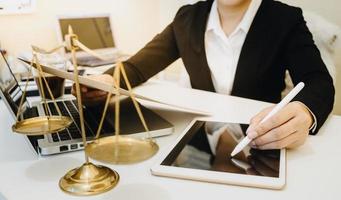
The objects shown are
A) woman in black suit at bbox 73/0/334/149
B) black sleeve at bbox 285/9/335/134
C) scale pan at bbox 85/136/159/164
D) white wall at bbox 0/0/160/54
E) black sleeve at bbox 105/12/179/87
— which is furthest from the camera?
white wall at bbox 0/0/160/54

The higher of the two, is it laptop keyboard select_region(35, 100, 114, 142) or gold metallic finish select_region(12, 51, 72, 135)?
gold metallic finish select_region(12, 51, 72, 135)

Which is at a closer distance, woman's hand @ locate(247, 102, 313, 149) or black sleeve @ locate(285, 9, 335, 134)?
woman's hand @ locate(247, 102, 313, 149)

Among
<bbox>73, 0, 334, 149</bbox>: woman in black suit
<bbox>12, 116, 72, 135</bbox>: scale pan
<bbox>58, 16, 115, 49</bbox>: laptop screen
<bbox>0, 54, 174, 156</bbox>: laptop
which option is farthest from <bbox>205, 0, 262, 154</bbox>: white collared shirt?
<bbox>58, 16, 115, 49</bbox>: laptop screen

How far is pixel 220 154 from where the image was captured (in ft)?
2.19

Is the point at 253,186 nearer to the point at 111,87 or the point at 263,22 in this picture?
the point at 111,87

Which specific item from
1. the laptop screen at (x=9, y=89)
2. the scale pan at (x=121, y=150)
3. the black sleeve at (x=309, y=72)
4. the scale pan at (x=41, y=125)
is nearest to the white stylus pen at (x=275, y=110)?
the black sleeve at (x=309, y=72)

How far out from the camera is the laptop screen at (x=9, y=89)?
69 centimetres

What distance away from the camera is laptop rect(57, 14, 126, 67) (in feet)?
6.05

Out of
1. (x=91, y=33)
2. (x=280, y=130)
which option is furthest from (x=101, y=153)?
(x=91, y=33)

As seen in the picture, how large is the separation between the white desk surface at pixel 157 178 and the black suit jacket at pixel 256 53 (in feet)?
1.08

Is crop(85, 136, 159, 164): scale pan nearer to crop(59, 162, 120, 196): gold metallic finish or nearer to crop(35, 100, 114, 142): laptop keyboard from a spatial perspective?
crop(59, 162, 120, 196): gold metallic finish

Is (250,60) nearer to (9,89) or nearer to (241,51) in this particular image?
(241,51)

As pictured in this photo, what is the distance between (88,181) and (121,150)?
0.08m

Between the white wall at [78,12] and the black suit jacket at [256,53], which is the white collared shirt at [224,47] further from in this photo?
the white wall at [78,12]
